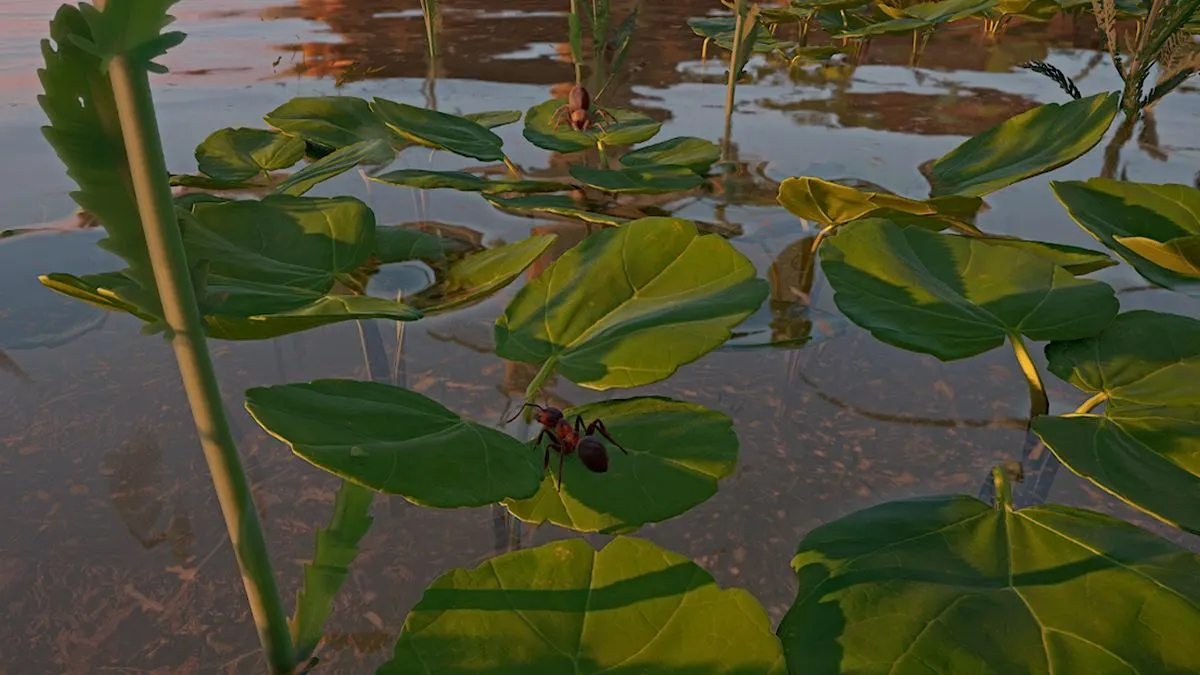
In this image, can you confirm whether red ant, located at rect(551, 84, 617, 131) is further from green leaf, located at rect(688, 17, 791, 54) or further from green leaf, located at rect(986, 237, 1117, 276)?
green leaf, located at rect(688, 17, 791, 54)

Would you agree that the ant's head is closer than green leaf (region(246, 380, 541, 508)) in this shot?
No

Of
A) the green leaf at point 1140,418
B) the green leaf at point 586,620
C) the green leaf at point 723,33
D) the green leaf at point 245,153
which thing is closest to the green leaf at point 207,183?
the green leaf at point 245,153

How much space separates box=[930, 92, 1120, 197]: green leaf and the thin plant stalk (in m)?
1.30

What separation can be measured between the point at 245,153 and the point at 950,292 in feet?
4.88

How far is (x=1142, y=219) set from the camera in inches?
50.1

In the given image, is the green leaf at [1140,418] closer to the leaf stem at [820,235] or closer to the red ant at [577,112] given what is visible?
the leaf stem at [820,235]

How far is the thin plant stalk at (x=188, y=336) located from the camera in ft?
1.48

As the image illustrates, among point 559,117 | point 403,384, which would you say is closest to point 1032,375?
point 403,384

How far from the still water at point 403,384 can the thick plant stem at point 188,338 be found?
0.15m

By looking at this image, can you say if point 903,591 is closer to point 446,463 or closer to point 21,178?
point 446,463

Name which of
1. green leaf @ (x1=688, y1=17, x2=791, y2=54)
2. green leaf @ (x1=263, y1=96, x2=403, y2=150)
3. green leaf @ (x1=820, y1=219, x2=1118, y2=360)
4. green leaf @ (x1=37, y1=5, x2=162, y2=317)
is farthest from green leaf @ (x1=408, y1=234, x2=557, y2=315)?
green leaf @ (x1=688, y1=17, x2=791, y2=54)

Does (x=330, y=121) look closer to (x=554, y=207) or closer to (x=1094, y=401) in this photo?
(x=554, y=207)

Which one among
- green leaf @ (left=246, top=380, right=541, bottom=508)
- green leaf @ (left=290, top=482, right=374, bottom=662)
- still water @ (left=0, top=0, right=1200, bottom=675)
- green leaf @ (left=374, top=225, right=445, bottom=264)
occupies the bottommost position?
still water @ (left=0, top=0, right=1200, bottom=675)

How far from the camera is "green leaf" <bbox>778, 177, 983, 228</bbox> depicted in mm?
1231
